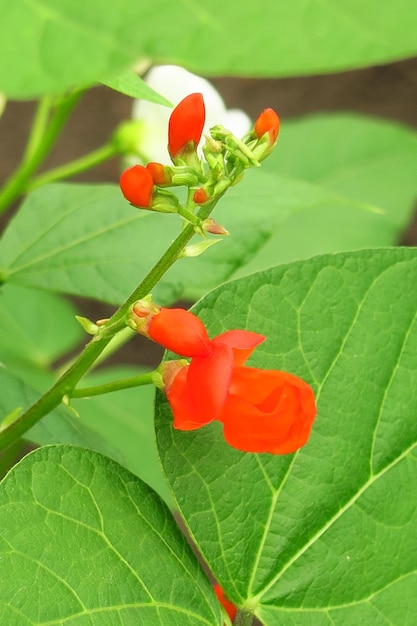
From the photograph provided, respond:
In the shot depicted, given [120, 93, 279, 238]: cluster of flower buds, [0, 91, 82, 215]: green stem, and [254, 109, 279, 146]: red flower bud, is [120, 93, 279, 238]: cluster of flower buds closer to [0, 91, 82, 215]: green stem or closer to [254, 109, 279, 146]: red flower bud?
[254, 109, 279, 146]: red flower bud

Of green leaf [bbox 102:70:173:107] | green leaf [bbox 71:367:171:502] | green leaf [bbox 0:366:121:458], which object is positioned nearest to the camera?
green leaf [bbox 102:70:173:107]

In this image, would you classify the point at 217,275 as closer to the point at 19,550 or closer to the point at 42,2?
the point at 19,550

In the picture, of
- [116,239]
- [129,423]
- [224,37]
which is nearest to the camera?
[224,37]

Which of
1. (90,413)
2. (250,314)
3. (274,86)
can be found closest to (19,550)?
(250,314)

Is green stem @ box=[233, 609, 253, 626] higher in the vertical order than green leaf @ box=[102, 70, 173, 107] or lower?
lower

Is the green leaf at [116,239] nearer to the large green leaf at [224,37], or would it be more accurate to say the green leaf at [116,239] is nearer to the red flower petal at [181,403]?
the red flower petal at [181,403]

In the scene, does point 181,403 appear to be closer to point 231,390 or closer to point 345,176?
point 231,390

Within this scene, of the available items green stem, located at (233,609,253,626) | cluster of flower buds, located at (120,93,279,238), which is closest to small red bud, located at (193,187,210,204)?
cluster of flower buds, located at (120,93,279,238)

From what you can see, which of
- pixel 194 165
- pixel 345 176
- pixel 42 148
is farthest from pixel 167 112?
pixel 345 176
